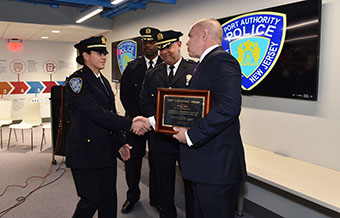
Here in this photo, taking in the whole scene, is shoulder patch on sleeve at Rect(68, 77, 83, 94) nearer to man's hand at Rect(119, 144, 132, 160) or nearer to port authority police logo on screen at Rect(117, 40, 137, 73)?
A: man's hand at Rect(119, 144, 132, 160)

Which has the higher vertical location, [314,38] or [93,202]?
[314,38]

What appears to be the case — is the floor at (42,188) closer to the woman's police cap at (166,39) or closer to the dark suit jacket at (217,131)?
the dark suit jacket at (217,131)

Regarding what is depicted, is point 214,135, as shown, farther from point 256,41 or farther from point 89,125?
point 256,41

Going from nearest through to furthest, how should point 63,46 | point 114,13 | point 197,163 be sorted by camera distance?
point 197,163
point 114,13
point 63,46

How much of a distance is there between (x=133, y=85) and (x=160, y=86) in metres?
0.66

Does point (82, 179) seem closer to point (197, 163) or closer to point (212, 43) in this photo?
point (197, 163)

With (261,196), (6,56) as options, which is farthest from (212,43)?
(6,56)

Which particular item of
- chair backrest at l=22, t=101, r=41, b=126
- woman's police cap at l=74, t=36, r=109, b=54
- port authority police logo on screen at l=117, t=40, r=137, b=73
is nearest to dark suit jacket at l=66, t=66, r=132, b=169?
woman's police cap at l=74, t=36, r=109, b=54

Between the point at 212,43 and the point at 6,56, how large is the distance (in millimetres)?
7510

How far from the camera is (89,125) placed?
196cm

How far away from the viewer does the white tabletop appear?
1768 millimetres

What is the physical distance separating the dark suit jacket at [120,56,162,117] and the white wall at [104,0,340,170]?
108 cm

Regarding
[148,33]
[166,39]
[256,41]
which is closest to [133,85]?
[148,33]

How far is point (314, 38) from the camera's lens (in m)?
2.21
